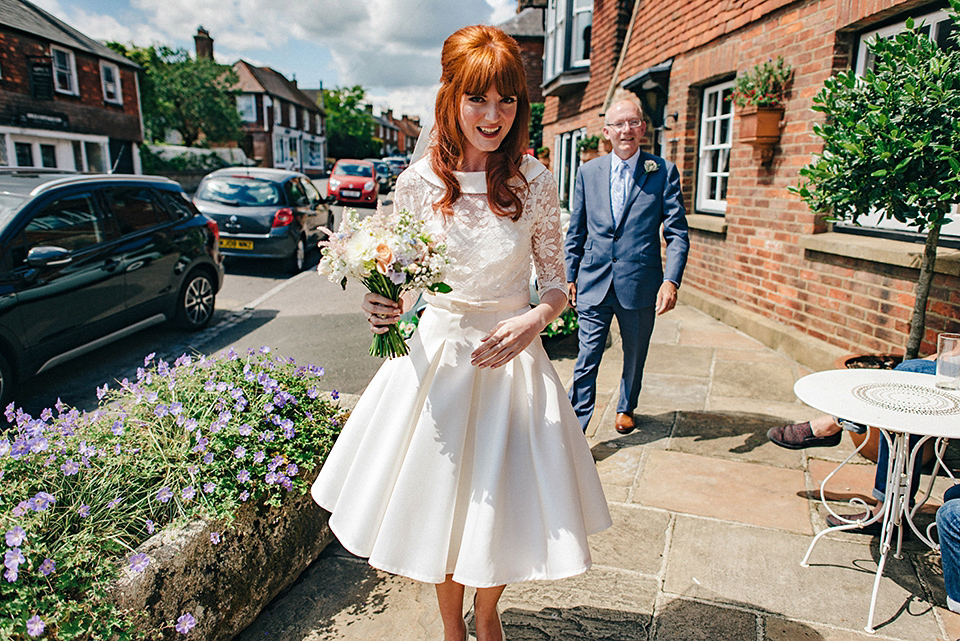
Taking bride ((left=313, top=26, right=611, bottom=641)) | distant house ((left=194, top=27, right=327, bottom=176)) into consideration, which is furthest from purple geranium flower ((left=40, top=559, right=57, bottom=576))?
distant house ((left=194, top=27, right=327, bottom=176))

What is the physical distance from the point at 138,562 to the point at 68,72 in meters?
31.3

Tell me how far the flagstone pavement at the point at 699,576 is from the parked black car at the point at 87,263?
3.73m

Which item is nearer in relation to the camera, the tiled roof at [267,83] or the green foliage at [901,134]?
the green foliage at [901,134]

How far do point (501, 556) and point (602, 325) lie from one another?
254cm

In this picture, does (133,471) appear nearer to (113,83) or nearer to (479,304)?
(479,304)

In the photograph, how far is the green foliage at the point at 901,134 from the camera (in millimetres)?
3670

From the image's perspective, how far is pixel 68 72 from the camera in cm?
2684

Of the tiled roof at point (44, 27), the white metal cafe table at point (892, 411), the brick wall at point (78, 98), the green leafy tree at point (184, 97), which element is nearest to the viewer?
the white metal cafe table at point (892, 411)

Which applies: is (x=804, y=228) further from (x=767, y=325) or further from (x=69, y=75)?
(x=69, y=75)

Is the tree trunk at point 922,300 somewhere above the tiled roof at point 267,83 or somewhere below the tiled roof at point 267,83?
below

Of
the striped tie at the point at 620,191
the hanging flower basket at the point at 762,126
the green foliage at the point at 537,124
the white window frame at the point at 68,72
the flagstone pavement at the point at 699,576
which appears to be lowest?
the flagstone pavement at the point at 699,576

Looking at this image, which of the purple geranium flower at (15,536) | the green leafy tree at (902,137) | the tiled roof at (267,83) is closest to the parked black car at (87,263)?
the purple geranium flower at (15,536)

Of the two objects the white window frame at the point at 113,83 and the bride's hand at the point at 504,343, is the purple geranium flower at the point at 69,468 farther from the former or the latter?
the white window frame at the point at 113,83

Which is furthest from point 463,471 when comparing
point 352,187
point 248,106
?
point 248,106
